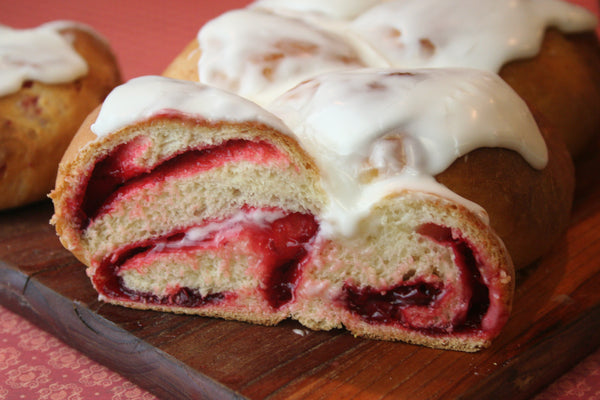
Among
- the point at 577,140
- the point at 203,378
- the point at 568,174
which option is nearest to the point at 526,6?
the point at 577,140

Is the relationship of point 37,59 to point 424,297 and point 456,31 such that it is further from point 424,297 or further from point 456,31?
point 424,297

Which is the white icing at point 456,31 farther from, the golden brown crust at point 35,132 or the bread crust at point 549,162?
the golden brown crust at point 35,132

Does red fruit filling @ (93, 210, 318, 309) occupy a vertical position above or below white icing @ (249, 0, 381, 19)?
below

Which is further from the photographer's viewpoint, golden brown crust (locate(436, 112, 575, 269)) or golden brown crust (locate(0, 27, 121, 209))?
golden brown crust (locate(0, 27, 121, 209))

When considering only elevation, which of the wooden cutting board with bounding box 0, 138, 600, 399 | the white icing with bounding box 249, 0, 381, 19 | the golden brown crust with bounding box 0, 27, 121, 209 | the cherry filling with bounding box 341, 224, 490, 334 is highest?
the white icing with bounding box 249, 0, 381, 19

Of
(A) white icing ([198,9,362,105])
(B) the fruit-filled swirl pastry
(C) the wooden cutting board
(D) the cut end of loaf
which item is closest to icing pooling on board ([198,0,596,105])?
(A) white icing ([198,9,362,105])

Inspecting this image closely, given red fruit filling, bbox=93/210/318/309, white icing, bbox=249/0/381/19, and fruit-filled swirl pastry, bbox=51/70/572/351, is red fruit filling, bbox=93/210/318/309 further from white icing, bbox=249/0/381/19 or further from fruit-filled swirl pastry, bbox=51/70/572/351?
white icing, bbox=249/0/381/19

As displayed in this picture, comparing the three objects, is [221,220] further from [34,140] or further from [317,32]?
[34,140]
